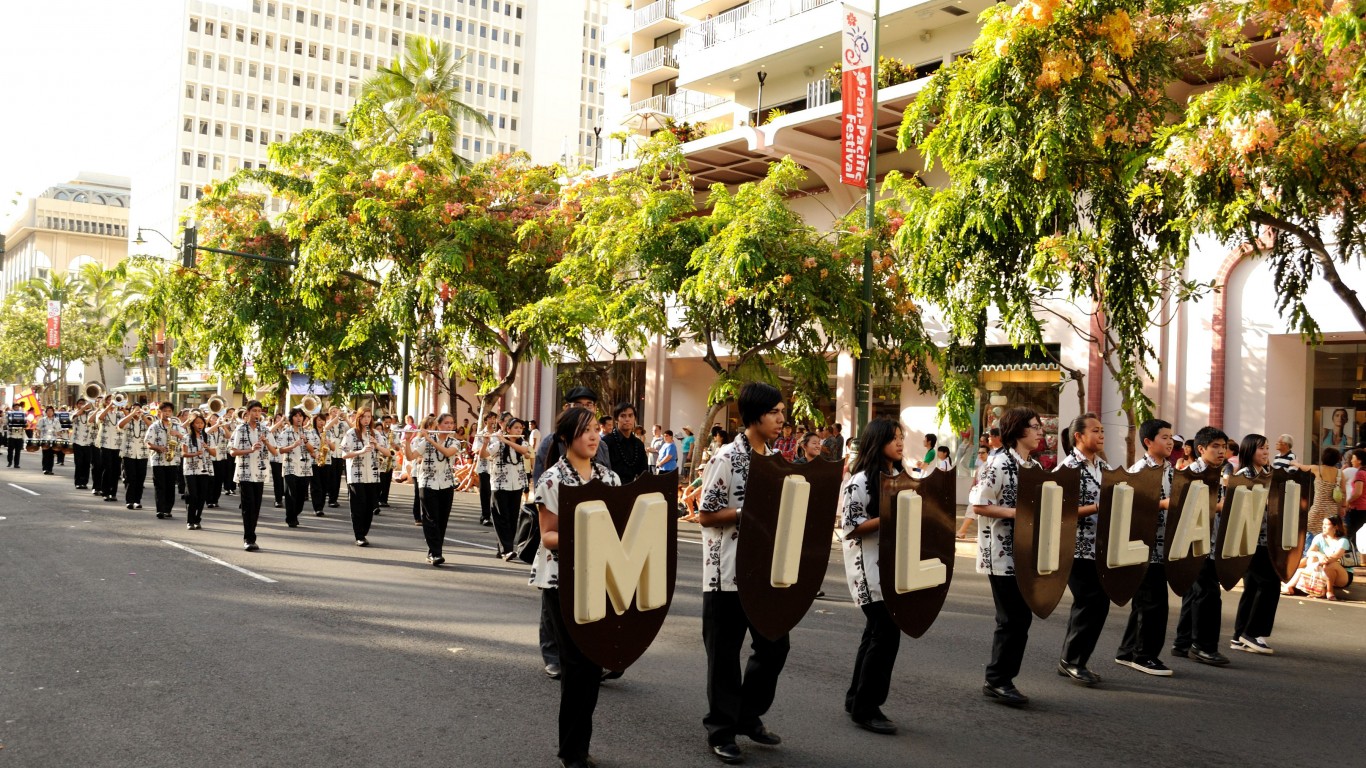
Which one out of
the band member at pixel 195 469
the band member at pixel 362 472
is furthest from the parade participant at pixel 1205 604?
the band member at pixel 195 469

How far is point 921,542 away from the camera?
6555 millimetres

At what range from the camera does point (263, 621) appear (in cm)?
899

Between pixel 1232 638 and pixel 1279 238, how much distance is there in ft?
16.6

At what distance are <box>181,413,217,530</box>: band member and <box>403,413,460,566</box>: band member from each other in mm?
4003

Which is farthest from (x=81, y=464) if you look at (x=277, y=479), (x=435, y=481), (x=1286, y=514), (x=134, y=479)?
(x=1286, y=514)

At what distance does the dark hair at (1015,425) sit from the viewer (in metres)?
7.14

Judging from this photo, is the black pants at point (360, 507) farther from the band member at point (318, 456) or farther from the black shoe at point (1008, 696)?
the black shoe at point (1008, 696)

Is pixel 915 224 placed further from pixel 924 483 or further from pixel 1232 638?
pixel 924 483

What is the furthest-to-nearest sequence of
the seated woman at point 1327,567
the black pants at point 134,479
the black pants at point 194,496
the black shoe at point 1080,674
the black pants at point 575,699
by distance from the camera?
the black pants at point 134,479 < the black pants at point 194,496 < the seated woman at point 1327,567 < the black shoe at point 1080,674 < the black pants at point 575,699

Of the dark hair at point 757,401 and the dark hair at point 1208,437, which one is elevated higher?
the dark hair at point 757,401

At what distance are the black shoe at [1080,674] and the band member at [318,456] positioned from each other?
13.5m

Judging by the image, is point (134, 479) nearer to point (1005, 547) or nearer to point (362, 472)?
point (362, 472)

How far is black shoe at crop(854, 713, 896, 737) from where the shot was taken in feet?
20.7

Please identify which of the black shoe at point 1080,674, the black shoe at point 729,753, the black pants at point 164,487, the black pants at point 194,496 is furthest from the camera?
the black pants at point 164,487
